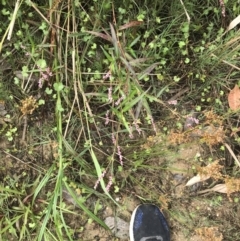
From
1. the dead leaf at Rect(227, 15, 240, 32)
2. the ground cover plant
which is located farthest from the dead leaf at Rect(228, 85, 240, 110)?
the dead leaf at Rect(227, 15, 240, 32)

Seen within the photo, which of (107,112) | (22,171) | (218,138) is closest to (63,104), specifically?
(107,112)

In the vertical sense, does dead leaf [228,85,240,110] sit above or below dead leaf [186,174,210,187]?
above

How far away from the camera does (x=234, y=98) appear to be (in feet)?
7.93

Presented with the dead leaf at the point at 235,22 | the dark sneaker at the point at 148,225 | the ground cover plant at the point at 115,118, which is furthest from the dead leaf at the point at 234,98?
the dark sneaker at the point at 148,225

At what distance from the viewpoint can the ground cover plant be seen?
220 cm

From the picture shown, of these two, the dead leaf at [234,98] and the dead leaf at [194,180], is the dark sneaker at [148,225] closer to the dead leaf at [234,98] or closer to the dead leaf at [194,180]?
the dead leaf at [194,180]

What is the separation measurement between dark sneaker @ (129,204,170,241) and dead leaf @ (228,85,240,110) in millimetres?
678

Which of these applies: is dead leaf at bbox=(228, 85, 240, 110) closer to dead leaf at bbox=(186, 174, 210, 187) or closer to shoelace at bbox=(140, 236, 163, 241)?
dead leaf at bbox=(186, 174, 210, 187)

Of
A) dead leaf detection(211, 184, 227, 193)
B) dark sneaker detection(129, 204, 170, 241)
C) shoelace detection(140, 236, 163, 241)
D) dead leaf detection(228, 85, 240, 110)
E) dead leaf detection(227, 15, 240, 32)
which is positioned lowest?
shoelace detection(140, 236, 163, 241)

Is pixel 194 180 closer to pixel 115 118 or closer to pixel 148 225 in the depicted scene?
pixel 148 225

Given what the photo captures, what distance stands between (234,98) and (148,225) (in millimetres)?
828

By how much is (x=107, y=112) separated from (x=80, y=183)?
0.40 metres

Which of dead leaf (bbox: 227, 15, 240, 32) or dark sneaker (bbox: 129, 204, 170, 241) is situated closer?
dead leaf (bbox: 227, 15, 240, 32)

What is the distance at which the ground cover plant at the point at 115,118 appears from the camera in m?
2.20
